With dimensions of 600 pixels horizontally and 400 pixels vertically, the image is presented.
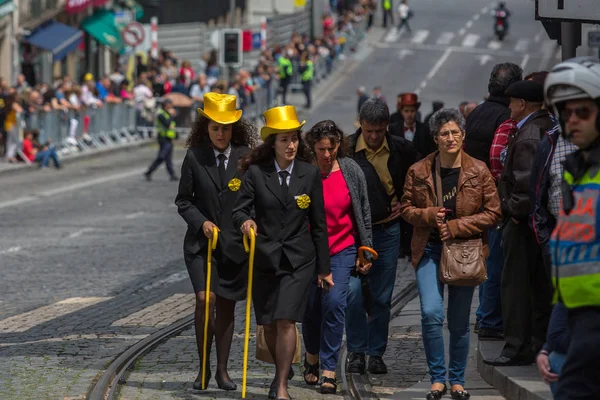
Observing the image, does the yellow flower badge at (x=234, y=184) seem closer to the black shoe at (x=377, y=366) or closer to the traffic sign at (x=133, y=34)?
the black shoe at (x=377, y=366)

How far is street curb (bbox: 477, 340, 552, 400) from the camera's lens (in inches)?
320

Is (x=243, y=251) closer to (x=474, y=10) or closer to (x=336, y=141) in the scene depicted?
(x=336, y=141)

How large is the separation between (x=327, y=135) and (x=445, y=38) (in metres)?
55.6

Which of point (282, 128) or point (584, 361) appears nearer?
point (584, 361)

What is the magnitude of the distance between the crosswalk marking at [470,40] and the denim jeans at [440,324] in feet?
176

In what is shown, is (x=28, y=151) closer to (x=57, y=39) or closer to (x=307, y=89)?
(x=57, y=39)

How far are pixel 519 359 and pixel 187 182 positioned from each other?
226cm

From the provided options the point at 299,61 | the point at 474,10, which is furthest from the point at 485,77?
the point at 474,10

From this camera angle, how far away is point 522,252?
29.3 feet

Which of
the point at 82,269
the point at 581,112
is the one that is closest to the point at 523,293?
the point at 581,112

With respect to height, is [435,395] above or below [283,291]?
below

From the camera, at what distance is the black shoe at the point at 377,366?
9.74 meters

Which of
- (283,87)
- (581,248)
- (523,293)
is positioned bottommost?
(283,87)

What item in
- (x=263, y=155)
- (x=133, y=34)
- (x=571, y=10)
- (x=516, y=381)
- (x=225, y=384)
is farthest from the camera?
(x=133, y=34)
